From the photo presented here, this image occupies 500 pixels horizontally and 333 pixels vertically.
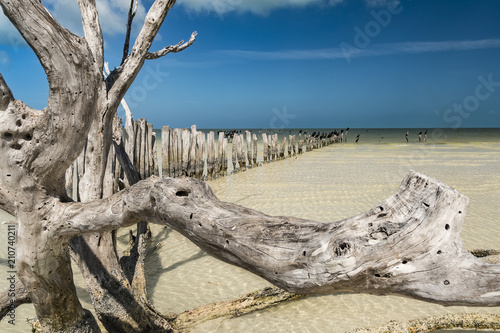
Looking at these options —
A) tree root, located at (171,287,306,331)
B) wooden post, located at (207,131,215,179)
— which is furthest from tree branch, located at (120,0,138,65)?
wooden post, located at (207,131,215,179)

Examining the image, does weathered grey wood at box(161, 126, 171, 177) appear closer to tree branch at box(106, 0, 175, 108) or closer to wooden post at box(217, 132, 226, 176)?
wooden post at box(217, 132, 226, 176)

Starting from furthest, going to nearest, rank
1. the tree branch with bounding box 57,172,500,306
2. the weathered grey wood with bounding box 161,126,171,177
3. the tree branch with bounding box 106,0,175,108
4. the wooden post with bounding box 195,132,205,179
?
the wooden post with bounding box 195,132,205,179
the weathered grey wood with bounding box 161,126,171,177
the tree branch with bounding box 106,0,175,108
the tree branch with bounding box 57,172,500,306

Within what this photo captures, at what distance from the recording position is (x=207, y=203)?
1.99 m

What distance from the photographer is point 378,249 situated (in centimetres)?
140

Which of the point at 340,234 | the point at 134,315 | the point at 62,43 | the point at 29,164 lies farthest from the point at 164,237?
the point at 340,234

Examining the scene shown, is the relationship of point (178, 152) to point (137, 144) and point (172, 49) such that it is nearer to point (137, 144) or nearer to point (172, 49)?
point (137, 144)

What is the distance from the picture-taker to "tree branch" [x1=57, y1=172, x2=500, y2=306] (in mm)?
1316

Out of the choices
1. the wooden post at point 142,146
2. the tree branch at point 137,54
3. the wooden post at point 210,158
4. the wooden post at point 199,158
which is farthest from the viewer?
the wooden post at point 210,158

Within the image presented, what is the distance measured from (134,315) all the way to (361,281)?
2622 mm

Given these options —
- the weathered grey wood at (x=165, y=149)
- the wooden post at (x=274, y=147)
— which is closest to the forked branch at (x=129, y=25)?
the weathered grey wood at (x=165, y=149)

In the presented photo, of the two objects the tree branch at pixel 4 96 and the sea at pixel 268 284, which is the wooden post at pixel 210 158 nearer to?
the sea at pixel 268 284

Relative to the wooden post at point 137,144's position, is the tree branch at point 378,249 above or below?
below

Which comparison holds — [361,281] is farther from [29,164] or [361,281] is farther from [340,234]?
[29,164]

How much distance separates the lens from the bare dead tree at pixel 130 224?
1.36 m
